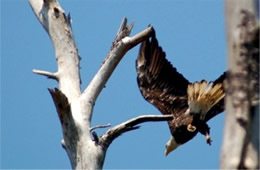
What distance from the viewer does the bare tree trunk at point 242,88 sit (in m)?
3.24

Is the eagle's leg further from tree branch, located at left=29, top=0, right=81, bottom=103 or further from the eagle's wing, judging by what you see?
tree branch, located at left=29, top=0, right=81, bottom=103

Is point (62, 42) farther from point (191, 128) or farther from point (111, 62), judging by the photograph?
point (191, 128)

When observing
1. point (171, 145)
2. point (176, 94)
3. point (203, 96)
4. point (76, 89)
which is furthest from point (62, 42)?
point (171, 145)

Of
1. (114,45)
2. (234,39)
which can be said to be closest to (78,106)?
(114,45)

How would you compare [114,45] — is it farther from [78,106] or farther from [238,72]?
[238,72]

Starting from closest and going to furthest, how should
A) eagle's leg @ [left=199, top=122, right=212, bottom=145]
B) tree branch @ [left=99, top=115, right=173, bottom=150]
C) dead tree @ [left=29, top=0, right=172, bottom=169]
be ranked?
1. dead tree @ [left=29, top=0, right=172, bottom=169]
2. tree branch @ [left=99, top=115, right=173, bottom=150]
3. eagle's leg @ [left=199, top=122, right=212, bottom=145]

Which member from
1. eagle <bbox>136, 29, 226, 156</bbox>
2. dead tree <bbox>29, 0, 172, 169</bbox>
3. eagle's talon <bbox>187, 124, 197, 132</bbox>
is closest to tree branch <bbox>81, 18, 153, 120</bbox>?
dead tree <bbox>29, 0, 172, 169</bbox>

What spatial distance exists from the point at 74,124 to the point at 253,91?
2246 millimetres

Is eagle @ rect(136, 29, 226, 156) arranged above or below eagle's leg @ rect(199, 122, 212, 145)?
above

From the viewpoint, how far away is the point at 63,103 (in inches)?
204

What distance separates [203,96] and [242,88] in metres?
2.57

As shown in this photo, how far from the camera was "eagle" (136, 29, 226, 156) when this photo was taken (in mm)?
5910

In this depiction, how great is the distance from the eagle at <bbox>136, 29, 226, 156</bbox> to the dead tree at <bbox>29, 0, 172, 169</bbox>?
275mm

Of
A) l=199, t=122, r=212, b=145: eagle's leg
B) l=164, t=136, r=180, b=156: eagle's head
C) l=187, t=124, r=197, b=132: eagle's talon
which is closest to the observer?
l=199, t=122, r=212, b=145: eagle's leg
